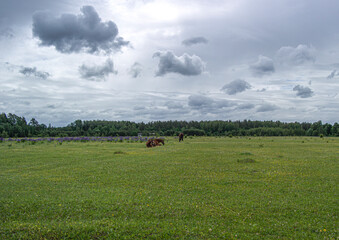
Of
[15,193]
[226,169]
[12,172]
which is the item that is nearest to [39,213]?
[15,193]

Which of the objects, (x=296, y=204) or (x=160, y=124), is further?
(x=160, y=124)

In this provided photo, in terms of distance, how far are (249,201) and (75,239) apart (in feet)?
18.7

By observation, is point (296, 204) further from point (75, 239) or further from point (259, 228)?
point (75, 239)

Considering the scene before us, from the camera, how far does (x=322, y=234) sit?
6.26 metres

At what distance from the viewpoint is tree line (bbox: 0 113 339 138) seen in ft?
288

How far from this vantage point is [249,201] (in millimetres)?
8688

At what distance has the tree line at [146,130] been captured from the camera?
87.7m

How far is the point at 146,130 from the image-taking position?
427 ft

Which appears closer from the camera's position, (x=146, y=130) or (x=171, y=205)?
(x=171, y=205)

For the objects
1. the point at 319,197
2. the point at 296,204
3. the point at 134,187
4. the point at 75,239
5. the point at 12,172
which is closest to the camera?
the point at 75,239

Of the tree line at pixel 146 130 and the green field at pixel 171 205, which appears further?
the tree line at pixel 146 130

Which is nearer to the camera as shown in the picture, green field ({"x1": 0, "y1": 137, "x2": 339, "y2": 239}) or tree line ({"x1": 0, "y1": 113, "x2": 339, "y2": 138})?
green field ({"x1": 0, "y1": 137, "x2": 339, "y2": 239})

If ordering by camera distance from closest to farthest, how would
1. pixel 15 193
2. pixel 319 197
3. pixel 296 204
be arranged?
pixel 296 204 < pixel 319 197 < pixel 15 193

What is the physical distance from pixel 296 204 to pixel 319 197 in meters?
1.46
